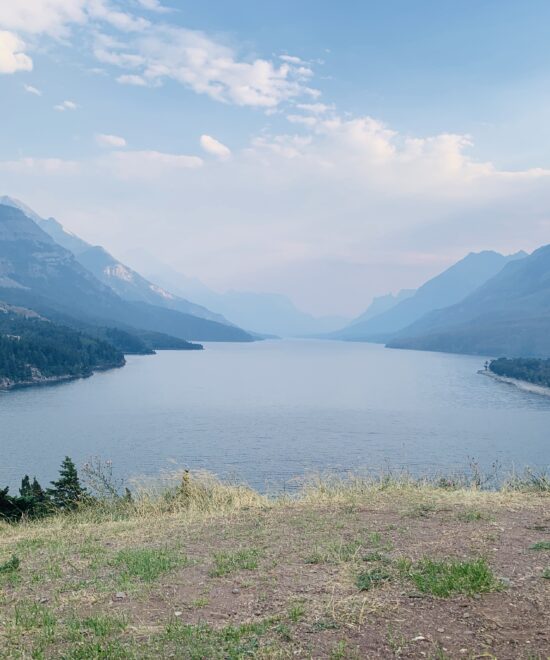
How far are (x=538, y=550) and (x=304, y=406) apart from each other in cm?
9544

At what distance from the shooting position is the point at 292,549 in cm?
895

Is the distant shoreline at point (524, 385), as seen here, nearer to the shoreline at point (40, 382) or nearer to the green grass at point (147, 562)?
the shoreline at point (40, 382)

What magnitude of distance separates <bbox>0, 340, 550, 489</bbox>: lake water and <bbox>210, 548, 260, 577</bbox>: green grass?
922 inches

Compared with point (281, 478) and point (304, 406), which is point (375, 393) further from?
point (281, 478)

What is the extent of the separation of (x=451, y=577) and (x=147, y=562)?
4637mm

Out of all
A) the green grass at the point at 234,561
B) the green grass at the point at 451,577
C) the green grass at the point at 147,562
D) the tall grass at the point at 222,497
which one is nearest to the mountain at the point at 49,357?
the tall grass at the point at 222,497

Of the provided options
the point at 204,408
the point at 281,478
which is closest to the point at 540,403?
the point at 204,408

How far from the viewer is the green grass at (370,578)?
691 centimetres

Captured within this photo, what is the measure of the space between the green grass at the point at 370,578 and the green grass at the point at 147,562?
2857mm

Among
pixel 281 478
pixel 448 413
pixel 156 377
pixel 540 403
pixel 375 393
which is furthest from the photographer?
pixel 156 377

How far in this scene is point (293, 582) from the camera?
7.31m

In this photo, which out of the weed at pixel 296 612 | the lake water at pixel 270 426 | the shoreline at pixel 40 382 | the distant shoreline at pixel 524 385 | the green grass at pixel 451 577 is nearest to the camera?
the weed at pixel 296 612

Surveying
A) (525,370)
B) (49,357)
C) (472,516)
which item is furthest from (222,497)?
(49,357)

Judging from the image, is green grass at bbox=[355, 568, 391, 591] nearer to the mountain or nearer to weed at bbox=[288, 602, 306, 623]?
weed at bbox=[288, 602, 306, 623]
